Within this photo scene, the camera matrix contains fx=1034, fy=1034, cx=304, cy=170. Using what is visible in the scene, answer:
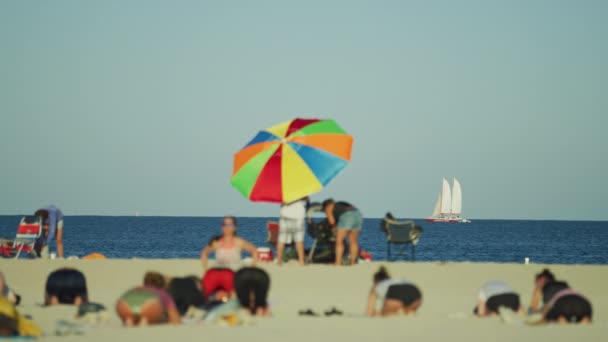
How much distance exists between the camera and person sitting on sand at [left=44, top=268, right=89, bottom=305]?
13789 mm

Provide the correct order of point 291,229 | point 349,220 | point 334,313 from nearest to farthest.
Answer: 1. point 334,313
2. point 349,220
3. point 291,229

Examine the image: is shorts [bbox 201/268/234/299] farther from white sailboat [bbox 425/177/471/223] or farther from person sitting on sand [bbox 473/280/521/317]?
white sailboat [bbox 425/177/471/223]

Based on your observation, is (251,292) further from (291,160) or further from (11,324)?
(291,160)

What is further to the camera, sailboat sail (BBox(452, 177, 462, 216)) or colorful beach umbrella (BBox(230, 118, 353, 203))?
sailboat sail (BBox(452, 177, 462, 216))

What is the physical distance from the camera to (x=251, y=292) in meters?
12.3

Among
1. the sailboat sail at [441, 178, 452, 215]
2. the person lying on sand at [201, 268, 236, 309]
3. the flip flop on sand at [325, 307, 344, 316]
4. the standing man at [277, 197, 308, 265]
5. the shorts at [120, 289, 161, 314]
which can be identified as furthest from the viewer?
the sailboat sail at [441, 178, 452, 215]

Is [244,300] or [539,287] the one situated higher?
A: [539,287]

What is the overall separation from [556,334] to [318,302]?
15.2 ft

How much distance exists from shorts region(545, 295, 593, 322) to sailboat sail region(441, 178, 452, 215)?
123532 millimetres

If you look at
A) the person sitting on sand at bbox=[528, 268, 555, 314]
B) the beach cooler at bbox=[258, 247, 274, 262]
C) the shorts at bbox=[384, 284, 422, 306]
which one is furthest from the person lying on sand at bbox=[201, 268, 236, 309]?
the beach cooler at bbox=[258, 247, 274, 262]

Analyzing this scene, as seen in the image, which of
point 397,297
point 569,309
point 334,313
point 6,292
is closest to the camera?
point 569,309

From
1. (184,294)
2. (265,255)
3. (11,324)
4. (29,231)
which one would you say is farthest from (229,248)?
(29,231)

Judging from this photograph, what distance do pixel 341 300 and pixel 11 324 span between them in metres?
5.81

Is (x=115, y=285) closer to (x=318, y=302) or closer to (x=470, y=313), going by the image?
(x=318, y=302)
